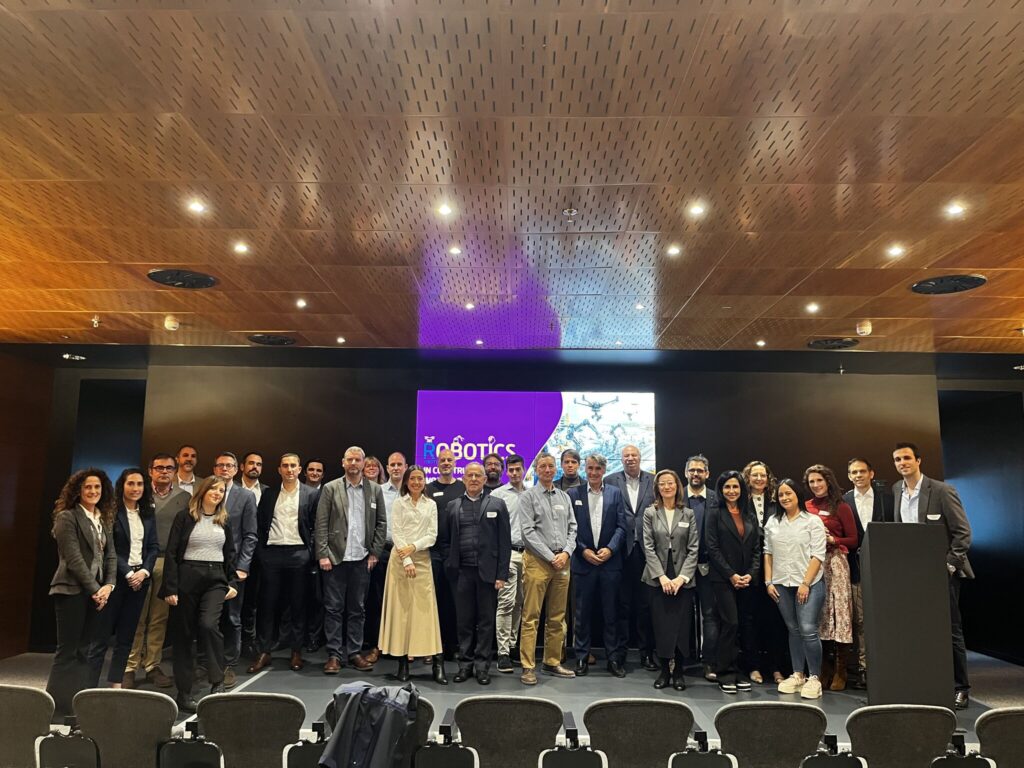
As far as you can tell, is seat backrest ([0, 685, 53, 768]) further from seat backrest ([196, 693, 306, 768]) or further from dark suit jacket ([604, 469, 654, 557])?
dark suit jacket ([604, 469, 654, 557])

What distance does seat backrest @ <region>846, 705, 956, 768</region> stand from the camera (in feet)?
9.43

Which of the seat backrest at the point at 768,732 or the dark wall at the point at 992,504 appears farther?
the dark wall at the point at 992,504

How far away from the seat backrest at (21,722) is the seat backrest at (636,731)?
88.6 inches

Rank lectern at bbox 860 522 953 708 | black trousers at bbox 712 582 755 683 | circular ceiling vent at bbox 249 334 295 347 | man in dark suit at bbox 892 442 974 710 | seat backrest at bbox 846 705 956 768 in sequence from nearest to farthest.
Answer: seat backrest at bbox 846 705 956 768 < lectern at bbox 860 522 953 708 < man in dark suit at bbox 892 442 974 710 < black trousers at bbox 712 582 755 683 < circular ceiling vent at bbox 249 334 295 347

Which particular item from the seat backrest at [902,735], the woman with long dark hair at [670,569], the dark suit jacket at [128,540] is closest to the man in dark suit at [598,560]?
the woman with long dark hair at [670,569]

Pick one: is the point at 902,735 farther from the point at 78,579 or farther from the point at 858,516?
the point at 78,579

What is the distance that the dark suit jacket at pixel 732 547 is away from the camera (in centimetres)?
548

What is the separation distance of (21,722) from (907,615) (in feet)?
15.0

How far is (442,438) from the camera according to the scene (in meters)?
8.89

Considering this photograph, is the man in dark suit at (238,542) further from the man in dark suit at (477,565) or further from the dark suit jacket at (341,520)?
the man in dark suit at (477,565)

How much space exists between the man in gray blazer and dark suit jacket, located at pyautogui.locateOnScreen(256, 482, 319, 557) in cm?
18

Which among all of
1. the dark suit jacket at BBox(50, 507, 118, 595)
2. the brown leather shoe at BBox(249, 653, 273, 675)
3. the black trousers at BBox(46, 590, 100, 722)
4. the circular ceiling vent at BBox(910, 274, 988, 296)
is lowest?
the brown leather shoe at BBox(249, 653, 273, 675)

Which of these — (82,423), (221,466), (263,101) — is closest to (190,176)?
(263,101)

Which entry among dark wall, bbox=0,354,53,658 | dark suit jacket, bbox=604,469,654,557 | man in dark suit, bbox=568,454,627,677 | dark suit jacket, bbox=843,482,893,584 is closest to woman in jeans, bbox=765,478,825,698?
dark suit jacket, bbox=843,482,893,584
